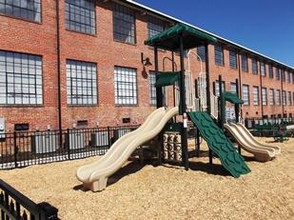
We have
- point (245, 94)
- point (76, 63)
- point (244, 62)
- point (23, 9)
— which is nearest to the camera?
point (23, 9)

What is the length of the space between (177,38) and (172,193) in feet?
20.9

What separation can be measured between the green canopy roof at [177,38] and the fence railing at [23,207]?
8563mm

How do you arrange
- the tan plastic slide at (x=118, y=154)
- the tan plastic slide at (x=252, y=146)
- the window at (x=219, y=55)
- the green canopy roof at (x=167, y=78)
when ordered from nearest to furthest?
the tan plastic slide at (x=118, y=154) → the green canopy roof at (x=167, y=78) → the tan plastic slide at (x=252, y=146) → the window at (x=219, y=55)

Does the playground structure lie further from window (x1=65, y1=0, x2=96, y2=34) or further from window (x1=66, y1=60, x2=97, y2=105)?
window (x1=65, y1=0, x2=96, y2=34)

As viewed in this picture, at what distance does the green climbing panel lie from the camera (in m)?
9.58

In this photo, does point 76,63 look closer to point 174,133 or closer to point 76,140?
point 76,140

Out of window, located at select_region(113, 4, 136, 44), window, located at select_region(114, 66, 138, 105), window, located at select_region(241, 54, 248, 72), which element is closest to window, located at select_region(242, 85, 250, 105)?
window, located at select_region(241, 54, 248, 72)

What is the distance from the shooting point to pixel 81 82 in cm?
1908

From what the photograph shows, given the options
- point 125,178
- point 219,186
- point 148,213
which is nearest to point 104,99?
point 125,178

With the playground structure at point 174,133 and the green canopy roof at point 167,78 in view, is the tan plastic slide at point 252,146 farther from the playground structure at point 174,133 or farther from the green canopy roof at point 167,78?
the green canopy roof at point 167,78

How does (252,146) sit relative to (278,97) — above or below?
below

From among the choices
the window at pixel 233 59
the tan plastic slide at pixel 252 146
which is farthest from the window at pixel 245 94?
the tan plastic slide at pixel 252 146

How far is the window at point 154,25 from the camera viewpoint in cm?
2453

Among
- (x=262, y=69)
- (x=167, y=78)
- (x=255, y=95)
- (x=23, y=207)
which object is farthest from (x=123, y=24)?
(x=262, y=69)
